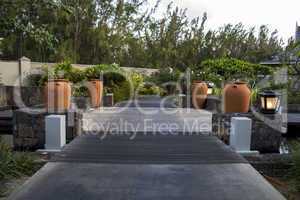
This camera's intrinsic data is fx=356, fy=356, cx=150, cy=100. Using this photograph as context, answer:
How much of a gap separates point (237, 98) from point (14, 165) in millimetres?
3828

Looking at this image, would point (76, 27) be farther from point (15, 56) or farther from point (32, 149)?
point (32, 149)

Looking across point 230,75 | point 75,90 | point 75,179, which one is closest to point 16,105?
Answer: point 75,90

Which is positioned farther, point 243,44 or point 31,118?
point 243,44

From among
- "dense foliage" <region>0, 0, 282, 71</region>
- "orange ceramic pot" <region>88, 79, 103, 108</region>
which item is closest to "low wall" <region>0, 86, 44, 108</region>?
"orange ceramic pot" <region>88, 79, 103, 108</region>

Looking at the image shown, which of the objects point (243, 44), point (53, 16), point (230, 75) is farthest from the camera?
point (243, 44)

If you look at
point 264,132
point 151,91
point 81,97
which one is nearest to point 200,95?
point 81,97

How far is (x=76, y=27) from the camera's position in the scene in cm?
2158

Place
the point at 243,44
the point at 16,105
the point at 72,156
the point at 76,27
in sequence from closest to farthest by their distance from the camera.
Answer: the point at 72,156
the point at 16,105
the point at 76,27
the point at 243,44

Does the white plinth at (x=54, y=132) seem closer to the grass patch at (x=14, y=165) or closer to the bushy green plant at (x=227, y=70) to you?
the grass patch at (x=14, y=165)

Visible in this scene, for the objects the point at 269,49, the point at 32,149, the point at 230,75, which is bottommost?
the point at 32,149

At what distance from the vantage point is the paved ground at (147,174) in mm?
2990

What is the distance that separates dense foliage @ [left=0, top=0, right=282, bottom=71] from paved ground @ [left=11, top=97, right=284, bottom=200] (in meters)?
16.2

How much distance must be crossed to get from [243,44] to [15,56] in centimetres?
1612

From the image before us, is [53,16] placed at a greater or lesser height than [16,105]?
greater
